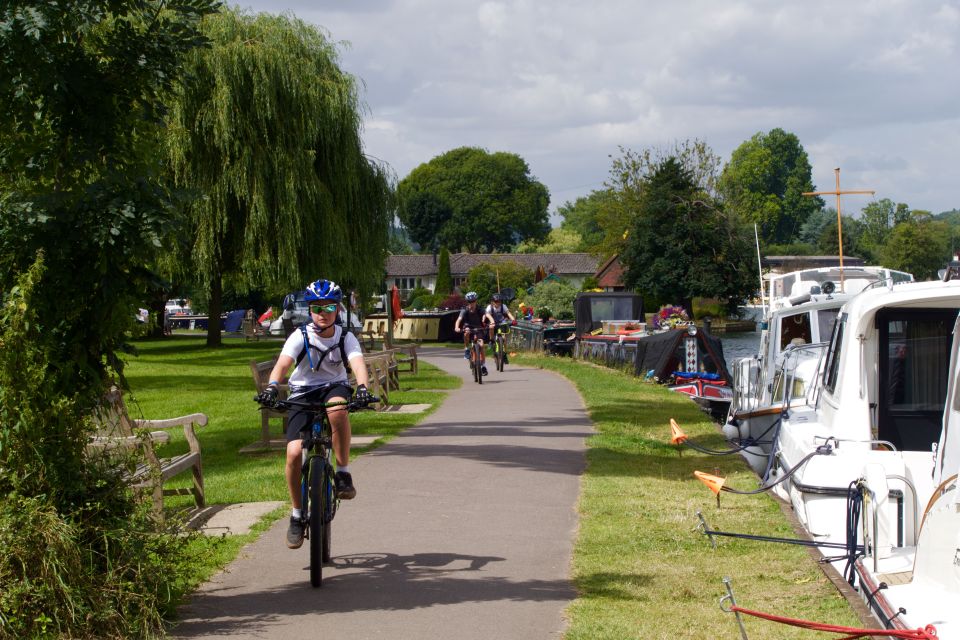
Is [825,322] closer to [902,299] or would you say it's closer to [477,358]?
[902,299]

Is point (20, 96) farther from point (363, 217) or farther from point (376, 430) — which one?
point (363, 217)

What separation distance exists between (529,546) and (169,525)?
2.81 m

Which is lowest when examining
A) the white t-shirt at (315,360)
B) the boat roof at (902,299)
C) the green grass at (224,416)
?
the green grass at (224,416)

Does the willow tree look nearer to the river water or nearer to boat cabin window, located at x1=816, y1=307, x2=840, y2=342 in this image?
the river water

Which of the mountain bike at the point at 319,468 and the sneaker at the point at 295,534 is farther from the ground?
the mountain bike at the point at 319,468

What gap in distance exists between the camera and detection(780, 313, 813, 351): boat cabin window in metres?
17.8

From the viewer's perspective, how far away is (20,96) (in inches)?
239

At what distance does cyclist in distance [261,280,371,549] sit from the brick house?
3951 inches

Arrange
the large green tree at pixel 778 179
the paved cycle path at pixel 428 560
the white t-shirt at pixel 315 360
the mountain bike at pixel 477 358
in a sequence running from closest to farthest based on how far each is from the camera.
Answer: the paved cycle path at pixel 428 560 → the white t-shirt at pixel 315 360 → the mountain bike at pixel 477 358 → the large green tree at pixel 778 179

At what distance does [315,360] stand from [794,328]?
1212 centimetres

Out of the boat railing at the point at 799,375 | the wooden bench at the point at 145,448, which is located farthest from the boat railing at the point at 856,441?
the wooden bench at the point at 145,448

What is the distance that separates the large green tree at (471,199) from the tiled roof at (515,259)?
4.01 m

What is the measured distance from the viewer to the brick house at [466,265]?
11738 cm

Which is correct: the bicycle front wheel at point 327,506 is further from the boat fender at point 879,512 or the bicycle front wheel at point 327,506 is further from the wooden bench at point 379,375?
the wooden bench at point 379,375
